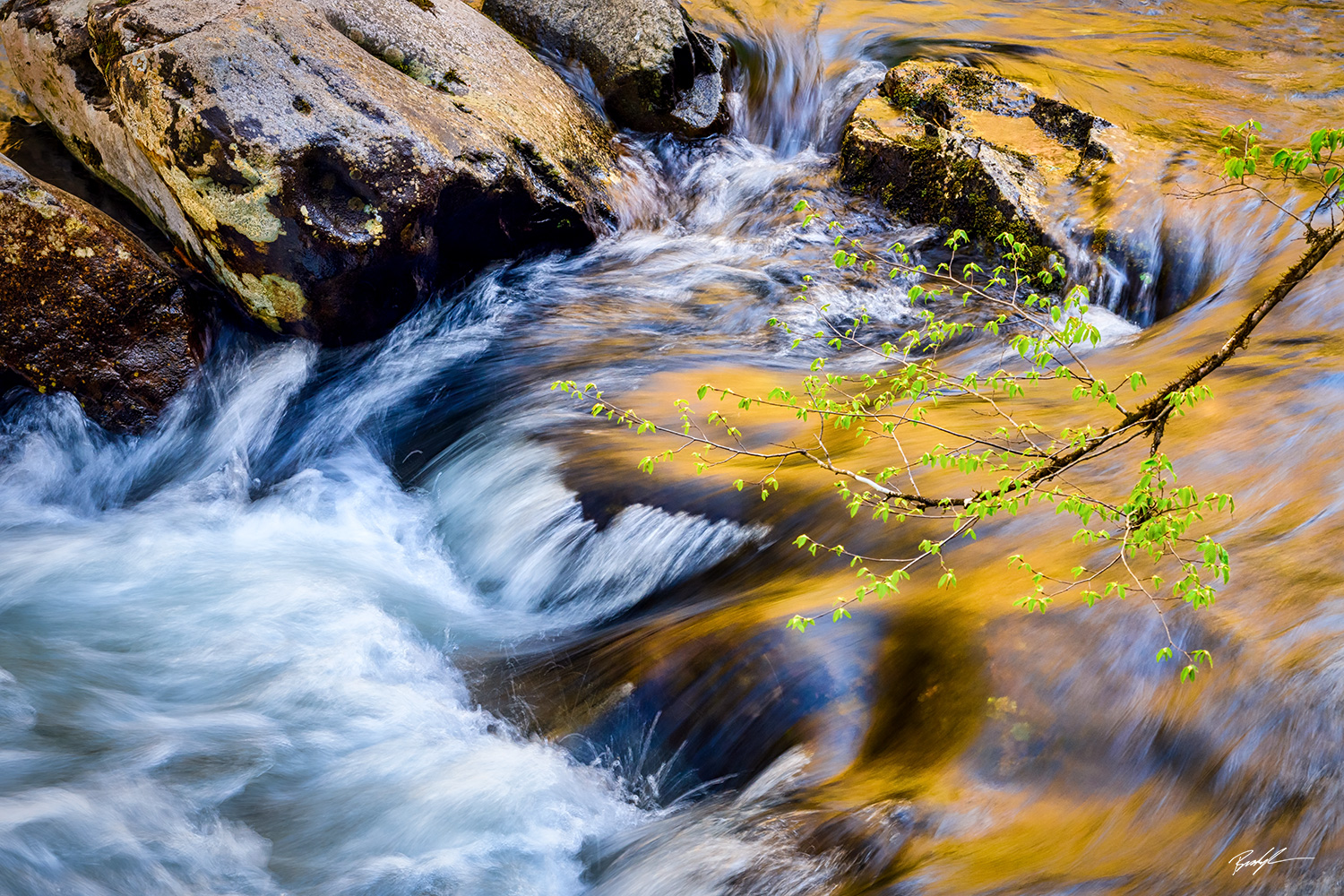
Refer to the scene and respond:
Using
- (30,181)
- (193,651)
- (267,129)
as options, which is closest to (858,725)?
(193,651)

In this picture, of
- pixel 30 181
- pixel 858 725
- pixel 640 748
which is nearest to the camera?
pixel 858 725

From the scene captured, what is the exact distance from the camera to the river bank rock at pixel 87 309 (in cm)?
506

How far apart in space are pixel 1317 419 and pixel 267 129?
18.1ft

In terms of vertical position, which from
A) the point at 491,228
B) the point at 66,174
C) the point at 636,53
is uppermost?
the point at 636,53

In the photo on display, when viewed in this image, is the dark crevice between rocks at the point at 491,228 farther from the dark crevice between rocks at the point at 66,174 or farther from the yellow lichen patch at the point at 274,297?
the dark crevice between rocks at the point at 66,174

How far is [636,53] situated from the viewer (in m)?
7.86

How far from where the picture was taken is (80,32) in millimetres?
6152

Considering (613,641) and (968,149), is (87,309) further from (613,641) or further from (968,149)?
(968,149)

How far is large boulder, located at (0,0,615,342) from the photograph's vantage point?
17.0 feet

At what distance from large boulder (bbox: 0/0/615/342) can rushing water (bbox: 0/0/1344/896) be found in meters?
0.45

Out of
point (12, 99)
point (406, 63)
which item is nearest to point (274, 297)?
point (406, 63)

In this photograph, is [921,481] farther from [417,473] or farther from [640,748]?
[417,473]
